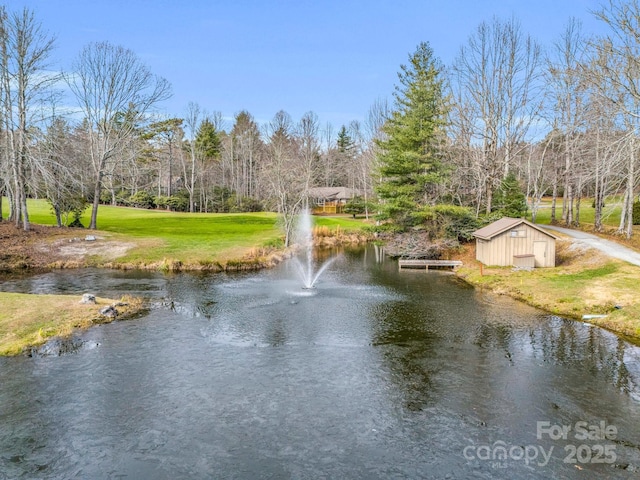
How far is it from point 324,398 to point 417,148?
30.2 meters

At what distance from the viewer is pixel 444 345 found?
617 inches

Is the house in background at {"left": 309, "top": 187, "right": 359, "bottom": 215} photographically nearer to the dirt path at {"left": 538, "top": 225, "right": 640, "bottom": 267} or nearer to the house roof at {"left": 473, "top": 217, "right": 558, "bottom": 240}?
the dirt path at {"left": 538, "top": 225, "right": 640, "bottom": 267}

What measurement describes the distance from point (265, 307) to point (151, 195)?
5469cm

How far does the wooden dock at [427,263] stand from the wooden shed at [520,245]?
3551 millimetres

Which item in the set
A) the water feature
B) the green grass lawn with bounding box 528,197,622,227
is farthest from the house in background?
the water feature

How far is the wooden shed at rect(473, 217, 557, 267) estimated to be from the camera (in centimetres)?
2781

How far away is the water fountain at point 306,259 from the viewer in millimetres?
27750

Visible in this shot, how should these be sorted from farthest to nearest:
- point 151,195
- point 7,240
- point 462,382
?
1. point 151,195
2. point 7,240
3. point 462,382

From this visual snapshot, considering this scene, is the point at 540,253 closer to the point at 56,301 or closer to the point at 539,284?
the point at 539,284

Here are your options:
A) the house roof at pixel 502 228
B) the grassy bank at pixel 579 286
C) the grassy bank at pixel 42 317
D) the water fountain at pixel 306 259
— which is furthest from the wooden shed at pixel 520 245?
the grassy bank at pixel 42 317

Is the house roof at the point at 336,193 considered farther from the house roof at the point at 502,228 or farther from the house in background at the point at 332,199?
the house roof at the point at 502,228

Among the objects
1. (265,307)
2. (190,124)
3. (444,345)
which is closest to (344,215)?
(190,124)

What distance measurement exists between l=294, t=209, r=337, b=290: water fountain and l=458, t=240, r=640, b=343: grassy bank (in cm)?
983

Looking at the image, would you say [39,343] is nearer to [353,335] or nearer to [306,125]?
[353,335]
